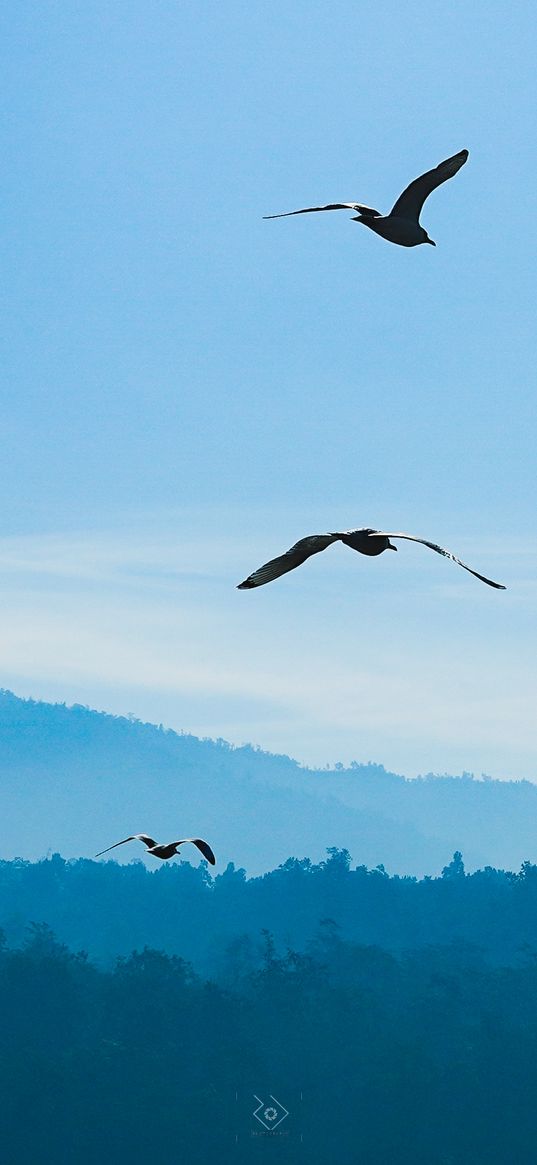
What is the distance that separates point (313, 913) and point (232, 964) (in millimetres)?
17945

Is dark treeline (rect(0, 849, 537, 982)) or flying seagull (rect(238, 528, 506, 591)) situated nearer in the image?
flying seagull (rect(238, 528, 506, 591))

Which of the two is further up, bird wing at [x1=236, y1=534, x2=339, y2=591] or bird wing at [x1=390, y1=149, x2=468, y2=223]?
bird wing at [x1=390, y1=149, x2=468, y2=223]

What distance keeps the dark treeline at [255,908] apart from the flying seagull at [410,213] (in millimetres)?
75355

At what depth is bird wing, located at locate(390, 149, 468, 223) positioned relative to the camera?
9.64 meters

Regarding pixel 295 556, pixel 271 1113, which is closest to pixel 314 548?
pixel 295 556

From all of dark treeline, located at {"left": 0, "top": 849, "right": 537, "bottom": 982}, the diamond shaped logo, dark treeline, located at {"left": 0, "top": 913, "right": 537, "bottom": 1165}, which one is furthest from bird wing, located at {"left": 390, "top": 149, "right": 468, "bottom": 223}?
dark treeline, located at {"left": 0, "top": 849, "right": 537, "bottom": 982}

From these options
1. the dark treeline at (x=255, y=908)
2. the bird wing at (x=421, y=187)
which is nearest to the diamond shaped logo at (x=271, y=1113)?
the dark treeline at (x=255, y=908)

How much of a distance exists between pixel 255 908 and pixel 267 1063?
38.0 meters

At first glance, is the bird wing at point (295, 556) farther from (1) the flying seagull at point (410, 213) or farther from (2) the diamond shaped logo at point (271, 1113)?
(2) the diamond shaped logo at point (271, 1113)

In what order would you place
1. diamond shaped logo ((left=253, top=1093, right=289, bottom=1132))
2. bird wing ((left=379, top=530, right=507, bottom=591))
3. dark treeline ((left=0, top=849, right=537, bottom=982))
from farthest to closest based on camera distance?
dark treeline ((left=0, top=849, right=537, bottom=982)) < diamond shaped logo ((left=253, top=1093, right=289, bottom=1132)) < bird wing ((left=379, top=530, right=507, bottom=591))

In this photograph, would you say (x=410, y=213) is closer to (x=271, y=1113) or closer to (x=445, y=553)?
(x=445, y=553)

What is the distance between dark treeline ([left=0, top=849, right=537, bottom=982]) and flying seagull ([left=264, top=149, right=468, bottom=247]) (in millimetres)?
75355

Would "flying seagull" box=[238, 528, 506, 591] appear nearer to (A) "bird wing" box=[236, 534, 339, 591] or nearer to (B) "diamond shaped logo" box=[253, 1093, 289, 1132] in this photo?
(A) "bird wing" box=[236, 534, 339, 591]

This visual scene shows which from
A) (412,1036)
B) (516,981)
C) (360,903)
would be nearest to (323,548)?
(412,1036)
